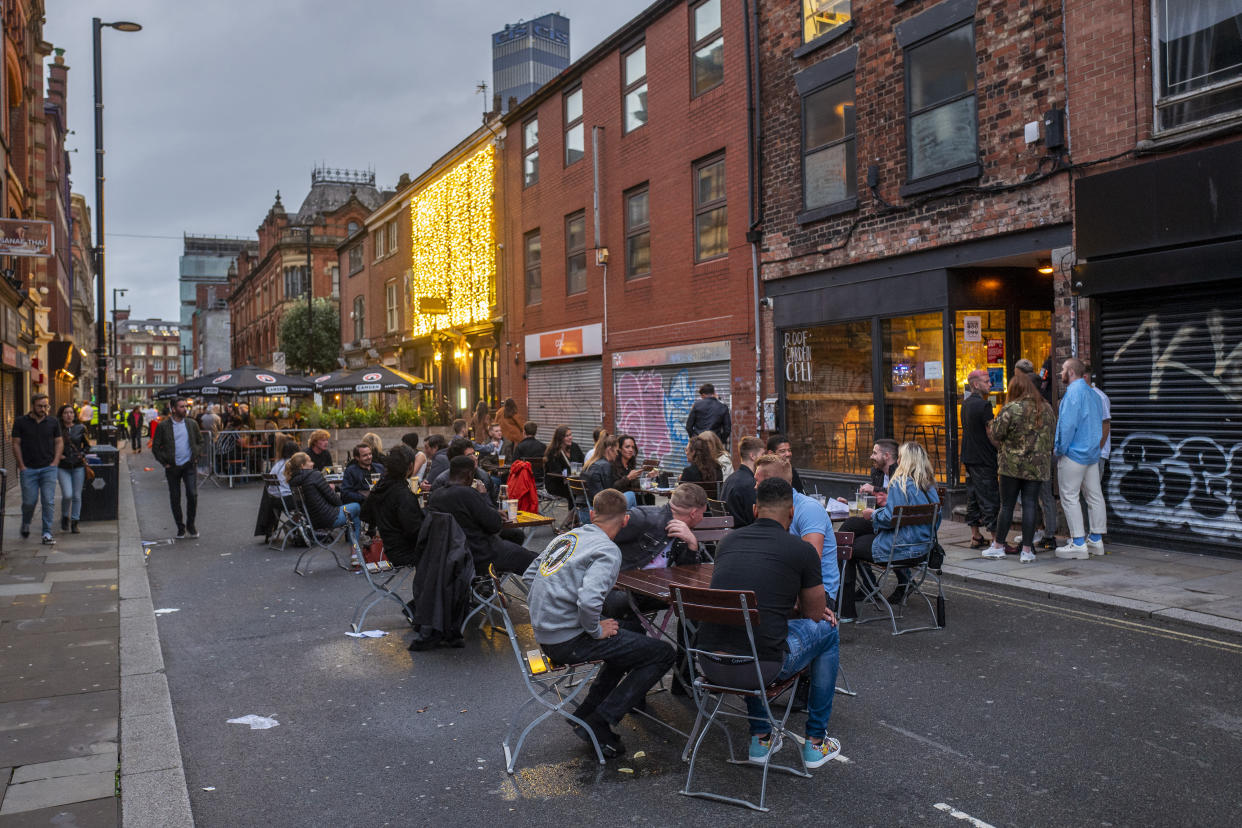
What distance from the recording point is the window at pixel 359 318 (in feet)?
131

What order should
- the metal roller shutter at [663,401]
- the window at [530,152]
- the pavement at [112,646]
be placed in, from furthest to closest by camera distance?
the window at [530,152], the metal roller shutter at [663,401], the pavement at [112,646]

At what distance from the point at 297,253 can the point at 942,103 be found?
165ft

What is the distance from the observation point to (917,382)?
13.2m

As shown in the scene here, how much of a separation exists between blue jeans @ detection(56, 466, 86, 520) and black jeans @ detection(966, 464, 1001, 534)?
12039 millimetres

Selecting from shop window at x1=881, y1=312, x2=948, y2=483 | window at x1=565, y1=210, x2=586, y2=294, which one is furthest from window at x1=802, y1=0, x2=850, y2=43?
window at x1=565, y1=210, x2=586, y2=294

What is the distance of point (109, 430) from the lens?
30219mm

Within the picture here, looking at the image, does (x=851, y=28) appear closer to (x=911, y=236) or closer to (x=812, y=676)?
(x=911, y=236)

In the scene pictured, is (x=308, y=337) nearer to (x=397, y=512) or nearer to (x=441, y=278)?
(x=441, y=278)

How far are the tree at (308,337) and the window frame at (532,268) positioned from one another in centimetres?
2840

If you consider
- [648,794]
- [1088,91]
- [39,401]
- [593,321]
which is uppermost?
[1088,91]

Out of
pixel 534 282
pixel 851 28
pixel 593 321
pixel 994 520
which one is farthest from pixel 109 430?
pixel 994 520

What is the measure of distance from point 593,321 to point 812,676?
17052 millimetres

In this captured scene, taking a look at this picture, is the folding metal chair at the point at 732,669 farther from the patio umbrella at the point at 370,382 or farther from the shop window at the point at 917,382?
the patio umbrella at the point at 370,382

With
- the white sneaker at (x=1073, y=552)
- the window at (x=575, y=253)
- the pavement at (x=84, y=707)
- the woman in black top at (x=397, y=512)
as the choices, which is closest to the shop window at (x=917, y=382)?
the white sneaker at (x=1073, y=552)
